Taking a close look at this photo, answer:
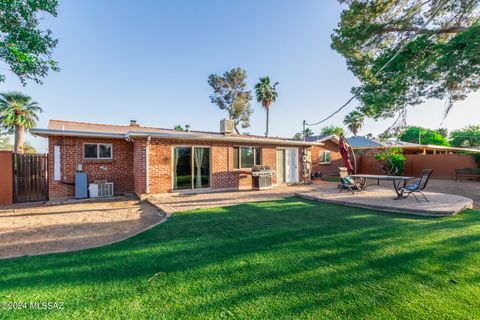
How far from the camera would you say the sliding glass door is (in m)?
9.67

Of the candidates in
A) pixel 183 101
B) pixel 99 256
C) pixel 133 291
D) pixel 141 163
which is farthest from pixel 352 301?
pixel 183 101

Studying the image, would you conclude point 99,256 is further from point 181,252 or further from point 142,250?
point 181,252

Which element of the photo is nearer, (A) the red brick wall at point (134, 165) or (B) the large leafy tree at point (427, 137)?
(A) the red brick wall at point (134, 165)

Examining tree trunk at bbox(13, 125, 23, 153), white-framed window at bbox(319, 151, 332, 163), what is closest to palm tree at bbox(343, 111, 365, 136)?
white-framed window at bbox(319, 151, 332, 163)

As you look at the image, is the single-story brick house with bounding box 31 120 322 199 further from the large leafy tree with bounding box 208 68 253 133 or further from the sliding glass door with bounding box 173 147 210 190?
the large leafy tree with bounding box 208 68 253 133

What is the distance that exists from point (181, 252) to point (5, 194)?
879 cm

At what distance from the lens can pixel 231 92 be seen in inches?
1015

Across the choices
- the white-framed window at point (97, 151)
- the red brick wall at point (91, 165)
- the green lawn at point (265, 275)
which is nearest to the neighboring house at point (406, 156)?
the green lawn at point (265, 275)

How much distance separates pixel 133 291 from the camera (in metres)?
2.60

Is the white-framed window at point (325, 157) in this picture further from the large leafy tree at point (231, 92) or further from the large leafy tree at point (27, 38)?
the large leafy tree at point (27, 38)

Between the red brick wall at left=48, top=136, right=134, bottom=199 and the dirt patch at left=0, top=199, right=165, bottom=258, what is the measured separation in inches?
47.6

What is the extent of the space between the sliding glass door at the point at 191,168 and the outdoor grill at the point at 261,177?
8.15 ft

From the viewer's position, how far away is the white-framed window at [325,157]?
19.2 metres

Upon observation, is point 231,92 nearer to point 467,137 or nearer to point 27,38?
point 27,38
